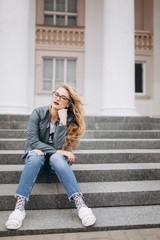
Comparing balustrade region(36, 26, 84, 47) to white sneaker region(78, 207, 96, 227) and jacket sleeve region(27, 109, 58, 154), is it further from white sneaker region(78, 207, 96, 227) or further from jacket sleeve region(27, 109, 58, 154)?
white sneaker region(78, 207, 96, 227)

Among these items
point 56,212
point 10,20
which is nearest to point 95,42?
point 10,20

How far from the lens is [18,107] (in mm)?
6016

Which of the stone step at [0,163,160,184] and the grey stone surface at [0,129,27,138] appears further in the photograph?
the grey stone surface at [0,129,27,138]

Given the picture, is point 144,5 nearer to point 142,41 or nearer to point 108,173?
point 142,41

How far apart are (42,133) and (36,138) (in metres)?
0.14

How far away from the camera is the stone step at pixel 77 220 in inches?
87.7

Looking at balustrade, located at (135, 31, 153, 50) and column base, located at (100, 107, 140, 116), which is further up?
balustrade, located at (135, 31, 153, 50)

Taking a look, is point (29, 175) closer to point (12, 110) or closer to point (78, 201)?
point (78, 201)

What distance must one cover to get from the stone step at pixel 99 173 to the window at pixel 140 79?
27.2ft

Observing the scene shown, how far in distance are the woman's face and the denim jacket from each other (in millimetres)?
152

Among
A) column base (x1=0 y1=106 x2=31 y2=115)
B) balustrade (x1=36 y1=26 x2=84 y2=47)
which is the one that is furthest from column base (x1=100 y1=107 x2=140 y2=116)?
balustrade (x1=36 y1=26 x2=84 y2=47)

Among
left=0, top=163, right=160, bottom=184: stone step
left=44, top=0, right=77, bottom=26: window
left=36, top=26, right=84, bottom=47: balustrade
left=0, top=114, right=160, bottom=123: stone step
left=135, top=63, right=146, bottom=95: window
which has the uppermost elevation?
left=44, top=0, right=77, bottom=26: window

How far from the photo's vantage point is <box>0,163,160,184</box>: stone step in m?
3.04

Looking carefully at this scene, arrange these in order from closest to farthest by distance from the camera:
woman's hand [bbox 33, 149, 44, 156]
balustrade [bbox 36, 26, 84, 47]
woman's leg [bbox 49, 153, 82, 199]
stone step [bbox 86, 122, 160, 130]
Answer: woman's leg [bbox 49, 153, 82, 199]
woman's hand [bbox 33, 149, 44, 156]
stone step [bbox 86, 122, 160, 130]
balustrade [bbox 36, 26, 84, 47]
